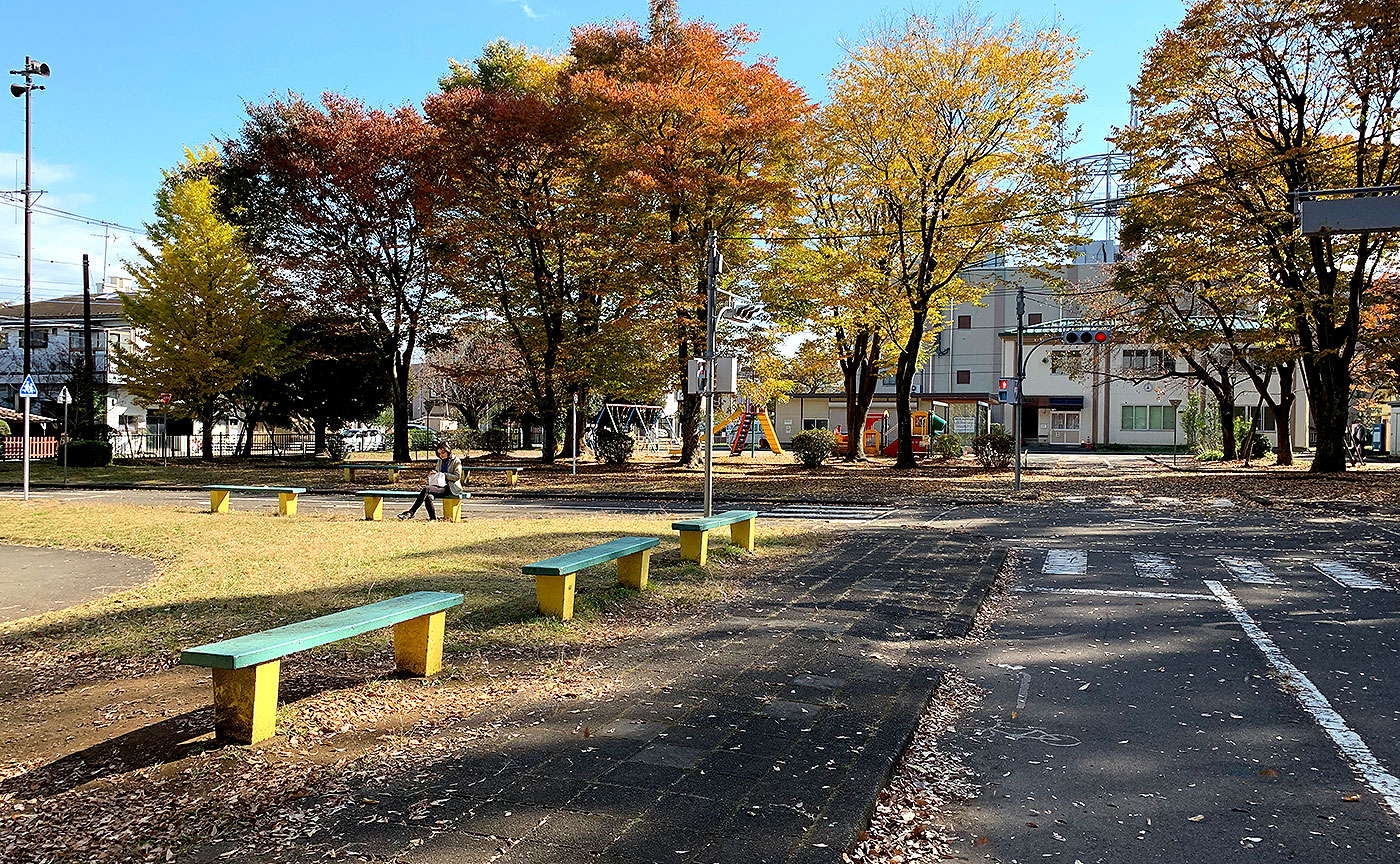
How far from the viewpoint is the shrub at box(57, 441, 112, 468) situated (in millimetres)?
33062

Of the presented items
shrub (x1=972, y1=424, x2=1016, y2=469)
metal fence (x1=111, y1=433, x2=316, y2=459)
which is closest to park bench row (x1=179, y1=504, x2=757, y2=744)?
shrub (x1=972, y1=424, x2=1016, y2=469)

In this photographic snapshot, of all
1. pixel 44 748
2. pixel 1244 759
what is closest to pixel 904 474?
pixel 1244 759

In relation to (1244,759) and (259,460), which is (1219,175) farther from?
(259,460)

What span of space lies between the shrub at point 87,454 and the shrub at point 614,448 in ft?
57.2

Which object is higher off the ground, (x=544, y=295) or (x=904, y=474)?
(x=544, y=295)

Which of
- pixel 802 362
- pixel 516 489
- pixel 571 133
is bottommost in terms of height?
pixel 516 489

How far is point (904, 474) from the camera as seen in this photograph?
2706 cm

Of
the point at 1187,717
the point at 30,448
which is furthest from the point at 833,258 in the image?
the point at 30,448

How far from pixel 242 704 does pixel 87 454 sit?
34.3m

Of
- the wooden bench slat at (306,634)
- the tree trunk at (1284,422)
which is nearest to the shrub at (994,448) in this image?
the tree trunk at (1284,422)

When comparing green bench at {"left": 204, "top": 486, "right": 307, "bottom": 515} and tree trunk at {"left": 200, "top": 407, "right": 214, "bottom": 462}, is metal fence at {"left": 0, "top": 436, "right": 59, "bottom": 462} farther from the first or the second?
green bench at {"left": 204, "top": 486, "right": 307, "bottom": 515}

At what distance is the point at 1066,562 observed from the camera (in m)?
11.8

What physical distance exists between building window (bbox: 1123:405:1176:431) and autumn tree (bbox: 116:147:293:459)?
4544 centimetres

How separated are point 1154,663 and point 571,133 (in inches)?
949
